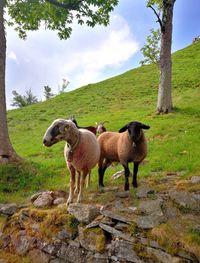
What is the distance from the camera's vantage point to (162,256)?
21.2 feet

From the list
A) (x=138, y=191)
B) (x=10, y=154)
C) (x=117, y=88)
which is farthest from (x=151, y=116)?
(x=117, y=88)

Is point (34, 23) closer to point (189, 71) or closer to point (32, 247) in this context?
point (32, 247)

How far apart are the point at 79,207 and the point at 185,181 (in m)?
3.09

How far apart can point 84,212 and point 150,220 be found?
1.60 metres

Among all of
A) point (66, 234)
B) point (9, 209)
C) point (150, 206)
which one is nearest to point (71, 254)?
point (66, 234)

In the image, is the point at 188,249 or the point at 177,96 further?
the point at 177,96

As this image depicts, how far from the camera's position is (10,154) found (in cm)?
1281

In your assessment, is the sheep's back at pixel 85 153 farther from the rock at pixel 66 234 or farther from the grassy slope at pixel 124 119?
the grassy slope at pixel 124 119

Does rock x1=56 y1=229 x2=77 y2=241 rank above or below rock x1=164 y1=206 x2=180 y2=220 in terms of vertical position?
below

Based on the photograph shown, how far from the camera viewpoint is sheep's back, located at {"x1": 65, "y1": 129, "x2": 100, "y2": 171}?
27.5 ft

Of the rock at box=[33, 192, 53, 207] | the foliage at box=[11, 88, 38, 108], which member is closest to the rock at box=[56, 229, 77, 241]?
the rock at box=[33, 192, 53, 207]

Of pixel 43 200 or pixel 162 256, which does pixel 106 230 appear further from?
pixel 43 200

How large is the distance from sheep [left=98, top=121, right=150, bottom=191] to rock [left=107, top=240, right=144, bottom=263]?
206 cm

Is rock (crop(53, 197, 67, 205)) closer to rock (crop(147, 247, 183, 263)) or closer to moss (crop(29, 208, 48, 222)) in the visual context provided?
moss (crop(29, 208, 48, 222))
